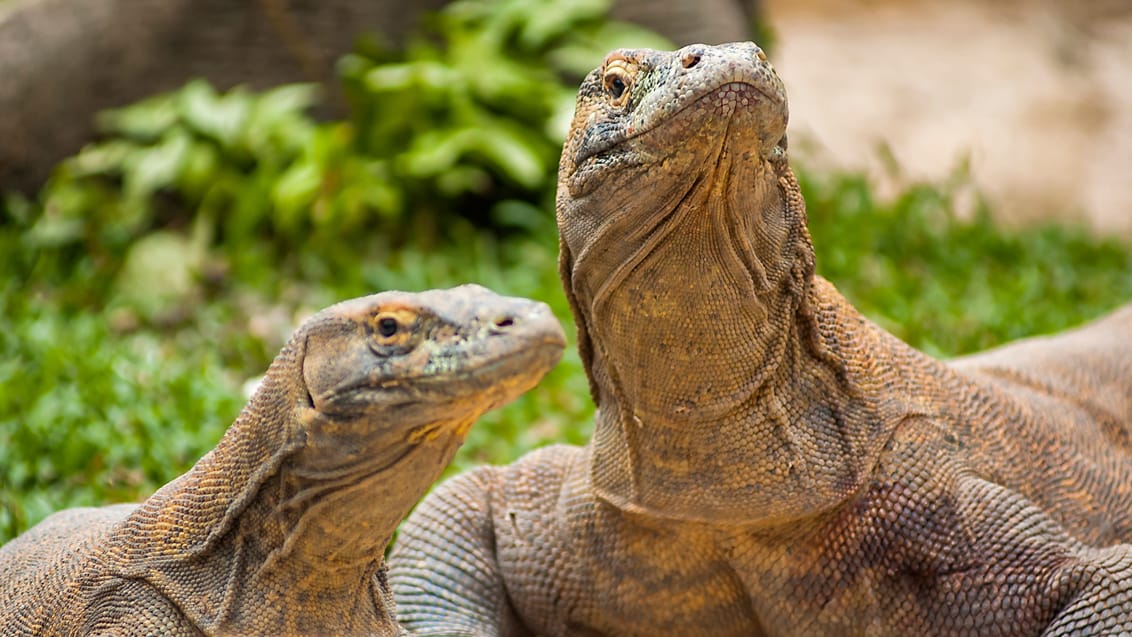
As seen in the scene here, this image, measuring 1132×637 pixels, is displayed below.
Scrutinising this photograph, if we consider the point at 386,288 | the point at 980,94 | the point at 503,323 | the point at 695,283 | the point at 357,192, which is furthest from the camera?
the point at 980,94

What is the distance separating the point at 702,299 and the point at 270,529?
1.09 metres

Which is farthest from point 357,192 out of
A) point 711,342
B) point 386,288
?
point 711,342

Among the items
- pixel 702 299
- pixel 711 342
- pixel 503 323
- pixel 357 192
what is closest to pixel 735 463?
pixel 711 342

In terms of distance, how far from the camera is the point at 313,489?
2635 millimetres

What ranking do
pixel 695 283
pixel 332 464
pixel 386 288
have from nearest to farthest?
pixel 332 464 → pixel 695 283 → pixel 386 288

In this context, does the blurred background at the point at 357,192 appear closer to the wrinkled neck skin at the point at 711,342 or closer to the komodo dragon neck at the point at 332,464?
the wrinkled neck skin at the point at 711,342

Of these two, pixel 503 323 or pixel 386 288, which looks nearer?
pixel 503 323

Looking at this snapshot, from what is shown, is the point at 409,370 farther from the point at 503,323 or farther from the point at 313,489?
the point at 313,489

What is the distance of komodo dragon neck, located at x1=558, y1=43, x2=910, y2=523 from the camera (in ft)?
9.48

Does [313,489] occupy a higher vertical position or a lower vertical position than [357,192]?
higher

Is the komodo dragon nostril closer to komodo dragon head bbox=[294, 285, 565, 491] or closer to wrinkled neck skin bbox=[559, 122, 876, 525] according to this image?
komodo dragon head bbox=[294, 285, 565, 491]

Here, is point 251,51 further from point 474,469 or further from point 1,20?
point 474,469

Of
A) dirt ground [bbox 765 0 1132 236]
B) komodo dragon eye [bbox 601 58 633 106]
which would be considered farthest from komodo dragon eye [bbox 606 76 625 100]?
dirt ground [bbox 765 0 1132 236]

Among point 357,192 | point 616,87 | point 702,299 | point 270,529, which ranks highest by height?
point 616,87
